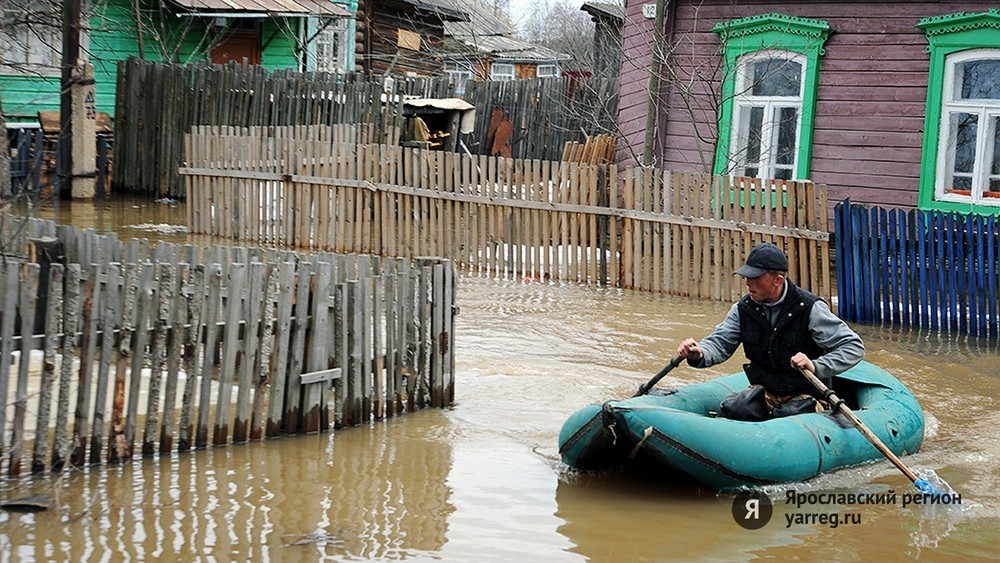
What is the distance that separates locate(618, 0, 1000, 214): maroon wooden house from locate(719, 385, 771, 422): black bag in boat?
7871mm

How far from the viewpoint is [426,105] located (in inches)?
→ 883

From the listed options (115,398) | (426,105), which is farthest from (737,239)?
(426,105)

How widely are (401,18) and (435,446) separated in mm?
28927

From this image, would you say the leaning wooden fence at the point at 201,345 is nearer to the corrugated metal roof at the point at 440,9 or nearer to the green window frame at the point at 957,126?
the green window frame at the point at 957,126

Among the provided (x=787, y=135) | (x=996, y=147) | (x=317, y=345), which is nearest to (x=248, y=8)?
(x=787, y=135)

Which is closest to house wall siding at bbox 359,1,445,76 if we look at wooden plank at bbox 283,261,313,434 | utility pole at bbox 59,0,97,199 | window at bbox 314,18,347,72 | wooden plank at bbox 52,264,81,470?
window at bbox 314,18,347,72

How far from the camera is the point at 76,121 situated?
60.2 ft

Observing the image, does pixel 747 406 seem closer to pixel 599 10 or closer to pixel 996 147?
pixel 996 147

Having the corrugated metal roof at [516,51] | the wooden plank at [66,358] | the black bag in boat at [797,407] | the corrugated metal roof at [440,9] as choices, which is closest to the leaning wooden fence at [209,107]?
the black bag in boat at [797,407]

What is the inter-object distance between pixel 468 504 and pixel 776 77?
35.2 feet

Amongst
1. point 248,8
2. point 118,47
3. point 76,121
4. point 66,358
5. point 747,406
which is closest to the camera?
point 66,358

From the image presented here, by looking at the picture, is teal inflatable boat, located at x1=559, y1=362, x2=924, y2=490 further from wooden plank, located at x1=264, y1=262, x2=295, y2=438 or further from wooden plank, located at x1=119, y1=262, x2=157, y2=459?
wooden plank, located at x1=119, y1=262, x2=157, y2=459

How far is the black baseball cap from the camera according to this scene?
23.5 feet

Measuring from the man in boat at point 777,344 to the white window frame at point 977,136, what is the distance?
25.1 ft
